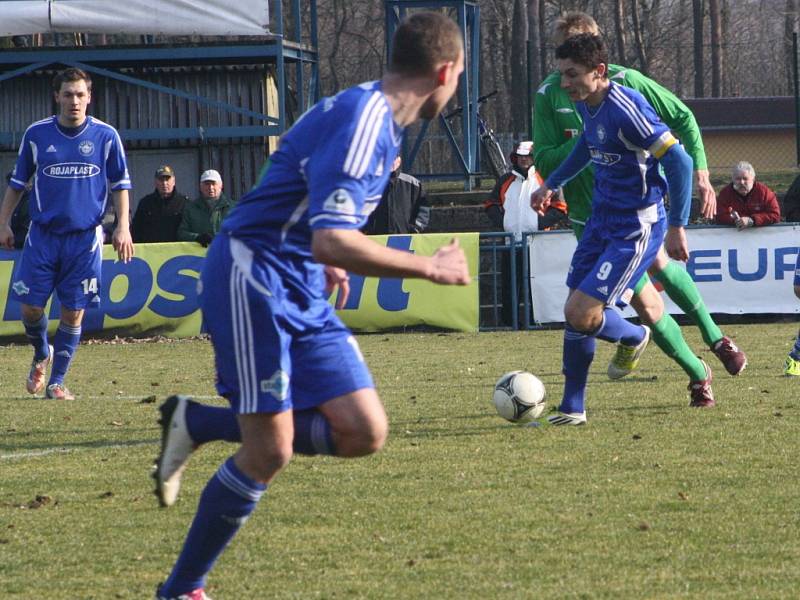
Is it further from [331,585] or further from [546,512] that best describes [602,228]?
[331,585]

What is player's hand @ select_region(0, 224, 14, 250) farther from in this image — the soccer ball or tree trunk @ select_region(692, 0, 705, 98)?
tree trunk @ select_region(692, 0, 705, 98)

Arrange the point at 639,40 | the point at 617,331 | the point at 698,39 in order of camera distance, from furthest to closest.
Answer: the point at 698,39, the point at 639,40, the point at 617,331

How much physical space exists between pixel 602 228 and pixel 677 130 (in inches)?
30.2

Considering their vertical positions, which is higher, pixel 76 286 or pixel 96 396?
pixel 76 286

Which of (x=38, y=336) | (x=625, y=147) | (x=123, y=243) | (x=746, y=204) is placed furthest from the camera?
(x=746, y=204)

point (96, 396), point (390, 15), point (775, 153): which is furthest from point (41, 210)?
point (775, 153)

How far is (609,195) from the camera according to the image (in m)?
7.27

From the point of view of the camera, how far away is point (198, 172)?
21.5 metres

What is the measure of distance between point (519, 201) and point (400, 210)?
136 cm

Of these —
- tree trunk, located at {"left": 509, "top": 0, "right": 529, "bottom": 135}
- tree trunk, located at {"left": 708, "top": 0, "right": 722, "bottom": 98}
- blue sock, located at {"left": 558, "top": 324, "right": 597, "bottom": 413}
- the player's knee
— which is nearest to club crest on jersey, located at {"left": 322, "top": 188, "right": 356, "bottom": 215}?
the player's knee

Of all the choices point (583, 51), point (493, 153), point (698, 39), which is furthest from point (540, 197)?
point (698, 39)

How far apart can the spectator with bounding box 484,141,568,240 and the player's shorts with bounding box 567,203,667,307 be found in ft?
24.1

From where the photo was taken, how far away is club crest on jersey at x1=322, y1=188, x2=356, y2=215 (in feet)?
11.7

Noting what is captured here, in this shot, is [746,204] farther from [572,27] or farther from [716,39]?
[716,39]
